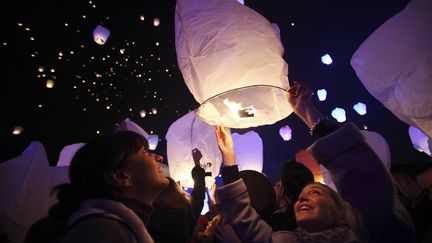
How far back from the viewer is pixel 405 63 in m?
2.01

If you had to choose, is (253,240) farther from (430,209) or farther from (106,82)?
(106,82)

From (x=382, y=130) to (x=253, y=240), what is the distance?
16.7 m

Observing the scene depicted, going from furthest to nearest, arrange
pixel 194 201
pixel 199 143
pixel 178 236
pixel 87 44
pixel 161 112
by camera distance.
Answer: pixel 161 112, pixel 87 44, pixel 199 143, pixel 194 201, pixel 178 236

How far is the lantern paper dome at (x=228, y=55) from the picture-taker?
72.2 inches

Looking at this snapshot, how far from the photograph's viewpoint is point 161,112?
15.2 m

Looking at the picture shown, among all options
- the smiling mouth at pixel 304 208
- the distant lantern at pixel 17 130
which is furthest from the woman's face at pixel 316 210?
the distant lantern at pixel 17 130

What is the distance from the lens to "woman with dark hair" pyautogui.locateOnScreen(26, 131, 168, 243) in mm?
1162

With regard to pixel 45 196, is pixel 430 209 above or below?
above

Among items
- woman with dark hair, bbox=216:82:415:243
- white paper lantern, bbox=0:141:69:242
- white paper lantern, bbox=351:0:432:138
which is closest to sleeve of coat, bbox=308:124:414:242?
woman with dark hair, bbox=216:82:415:243

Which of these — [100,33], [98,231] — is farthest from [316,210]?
[100,33]

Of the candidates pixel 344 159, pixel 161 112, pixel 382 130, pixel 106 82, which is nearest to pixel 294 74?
pixel 382 130

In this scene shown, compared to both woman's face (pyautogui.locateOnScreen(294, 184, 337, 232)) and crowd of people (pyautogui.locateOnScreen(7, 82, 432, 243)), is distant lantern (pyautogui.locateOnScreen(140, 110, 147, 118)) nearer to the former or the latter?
crowd of people (pyautogui.locateOnScreen(7, 82, 432, 243))

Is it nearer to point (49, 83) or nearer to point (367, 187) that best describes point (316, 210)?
point (367, 187)

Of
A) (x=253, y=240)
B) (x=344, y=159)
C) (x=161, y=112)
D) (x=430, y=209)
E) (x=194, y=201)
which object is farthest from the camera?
(x=161, y=112)
